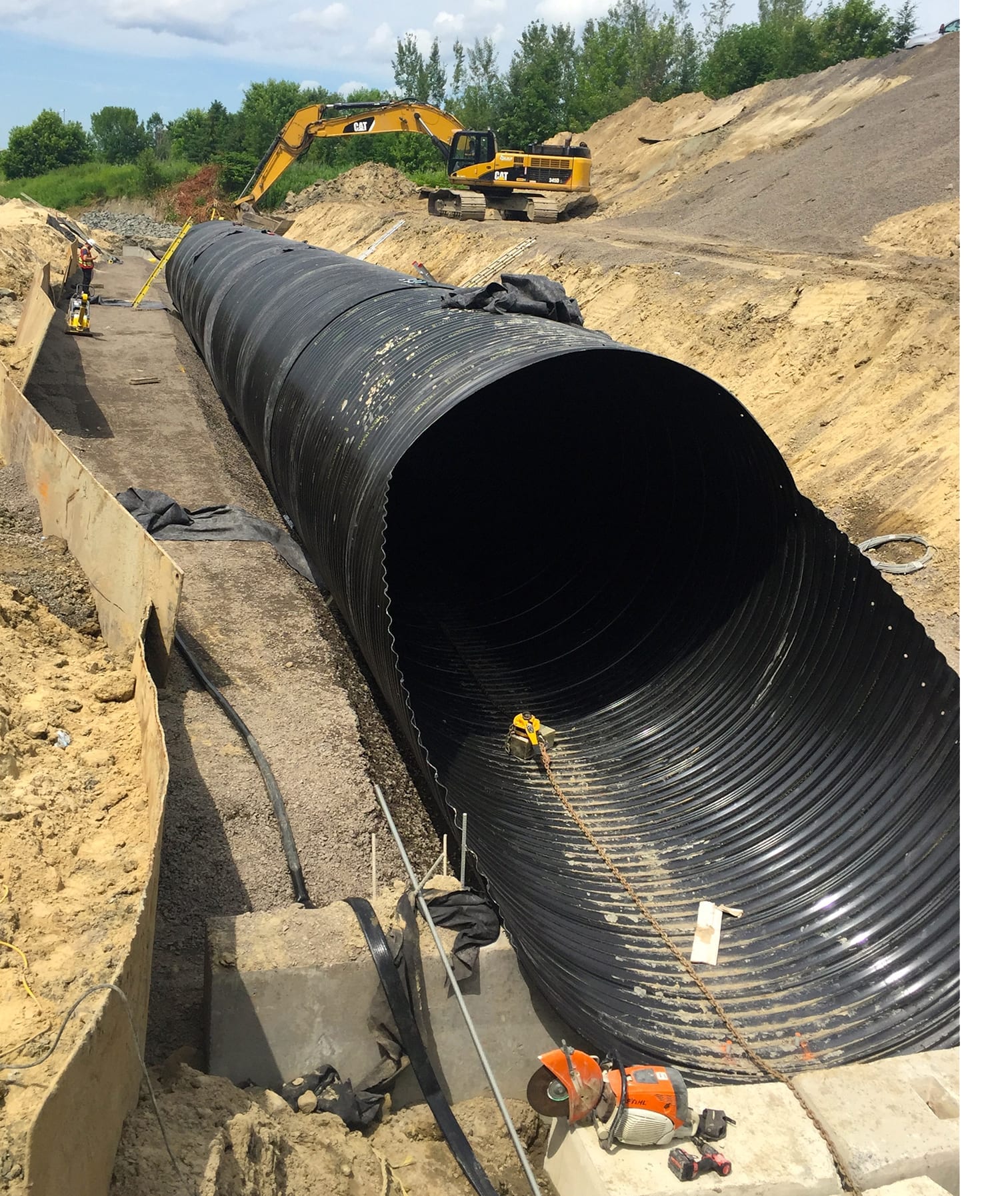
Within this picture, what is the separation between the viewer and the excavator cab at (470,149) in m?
26.0

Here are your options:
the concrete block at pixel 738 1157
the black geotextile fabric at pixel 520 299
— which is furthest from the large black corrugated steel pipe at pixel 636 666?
the concrete block at pixel 738 1157

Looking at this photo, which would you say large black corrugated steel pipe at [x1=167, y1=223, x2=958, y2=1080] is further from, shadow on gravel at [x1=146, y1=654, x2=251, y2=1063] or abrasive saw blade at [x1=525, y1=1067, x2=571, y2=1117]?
shadow on gravel at [x1=146, y1=654, x2=251, y2=1063]

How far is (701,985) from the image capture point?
5.15 meters

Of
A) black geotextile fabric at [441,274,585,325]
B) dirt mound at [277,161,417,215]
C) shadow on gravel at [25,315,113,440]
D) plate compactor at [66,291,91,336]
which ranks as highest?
dirt mound at [277,161,417,215]

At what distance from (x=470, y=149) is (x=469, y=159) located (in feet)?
1.21

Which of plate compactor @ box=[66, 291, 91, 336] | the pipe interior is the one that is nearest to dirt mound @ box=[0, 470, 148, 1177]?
the pipe interior

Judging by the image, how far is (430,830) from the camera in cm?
582

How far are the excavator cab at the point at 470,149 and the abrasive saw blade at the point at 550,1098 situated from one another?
84.5ft

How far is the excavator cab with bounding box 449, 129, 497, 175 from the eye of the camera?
2597cm

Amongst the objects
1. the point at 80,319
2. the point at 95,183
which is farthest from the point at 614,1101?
the point at 95,183

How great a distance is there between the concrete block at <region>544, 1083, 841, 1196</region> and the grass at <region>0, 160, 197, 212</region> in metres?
59.3

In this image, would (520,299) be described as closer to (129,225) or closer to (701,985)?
(701,985)

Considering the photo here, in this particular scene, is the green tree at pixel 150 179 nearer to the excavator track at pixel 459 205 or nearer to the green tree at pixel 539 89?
the green tree at pixel 539 89

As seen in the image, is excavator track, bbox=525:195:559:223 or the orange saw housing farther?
excavator track, bbox=525:195:559:223
